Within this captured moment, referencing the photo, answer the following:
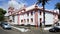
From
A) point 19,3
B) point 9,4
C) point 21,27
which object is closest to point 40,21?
point 21,27

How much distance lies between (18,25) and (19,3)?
0.47m

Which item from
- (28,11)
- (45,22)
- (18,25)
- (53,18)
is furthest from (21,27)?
(53,18)

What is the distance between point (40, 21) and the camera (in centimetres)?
187

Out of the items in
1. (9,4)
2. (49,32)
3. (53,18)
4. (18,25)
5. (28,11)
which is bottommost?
(49,32)

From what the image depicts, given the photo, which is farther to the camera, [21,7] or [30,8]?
[21,7]

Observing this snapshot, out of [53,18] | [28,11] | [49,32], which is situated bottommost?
[49,32]

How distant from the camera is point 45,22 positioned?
1918mm

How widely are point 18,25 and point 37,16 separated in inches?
16.0

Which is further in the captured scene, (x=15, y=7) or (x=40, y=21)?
(x=15, y=7)

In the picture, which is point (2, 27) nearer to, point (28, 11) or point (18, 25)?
point (18, 25)

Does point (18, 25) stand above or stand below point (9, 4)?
below

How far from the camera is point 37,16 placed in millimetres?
1840

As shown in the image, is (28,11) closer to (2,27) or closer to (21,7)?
(21,7)

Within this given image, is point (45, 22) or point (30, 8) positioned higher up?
point (30, 8)
